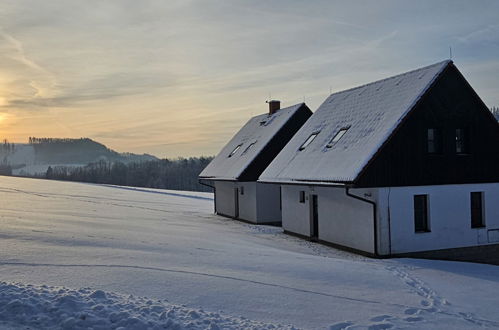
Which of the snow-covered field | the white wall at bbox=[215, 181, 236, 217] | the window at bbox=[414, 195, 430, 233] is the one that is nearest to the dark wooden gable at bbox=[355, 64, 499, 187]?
the window at bbox=[414, 195, 430, 233]

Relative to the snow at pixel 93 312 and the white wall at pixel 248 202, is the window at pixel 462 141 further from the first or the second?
the snow at pixel 93 312

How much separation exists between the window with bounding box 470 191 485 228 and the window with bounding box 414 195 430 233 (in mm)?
2221

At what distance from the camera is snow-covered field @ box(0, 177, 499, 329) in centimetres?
706

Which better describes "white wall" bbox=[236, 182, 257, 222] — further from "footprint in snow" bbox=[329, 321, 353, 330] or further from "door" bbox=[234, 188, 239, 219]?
"footprint in snow" bbox=[329, 321, 353, 330]

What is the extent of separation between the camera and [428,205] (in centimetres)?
1571

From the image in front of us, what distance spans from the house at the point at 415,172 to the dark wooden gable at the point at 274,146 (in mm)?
6703

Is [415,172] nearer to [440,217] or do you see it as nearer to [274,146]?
[440,217]

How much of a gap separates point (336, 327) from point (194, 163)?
104 metres

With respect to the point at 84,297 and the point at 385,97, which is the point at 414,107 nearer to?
the point at 385,97

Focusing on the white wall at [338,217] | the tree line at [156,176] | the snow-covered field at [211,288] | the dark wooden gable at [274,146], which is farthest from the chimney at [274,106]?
the tree line at [156,176]

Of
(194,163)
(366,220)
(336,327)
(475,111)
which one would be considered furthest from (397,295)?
(194,163)

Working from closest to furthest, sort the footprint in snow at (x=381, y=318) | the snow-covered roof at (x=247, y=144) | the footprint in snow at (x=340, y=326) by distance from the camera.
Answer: the footprint in snow at (x=340, y=326) < the footprint in snow at (x=381, y=318) < the snow-covered roof at (x=247, y=144)

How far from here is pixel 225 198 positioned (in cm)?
2884

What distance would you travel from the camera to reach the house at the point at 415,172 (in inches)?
597
